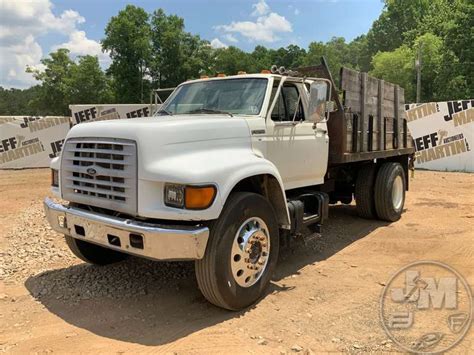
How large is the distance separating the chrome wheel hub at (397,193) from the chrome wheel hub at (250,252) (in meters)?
4.47

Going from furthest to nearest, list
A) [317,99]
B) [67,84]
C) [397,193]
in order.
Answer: [67,84], [397,193], [317,99]

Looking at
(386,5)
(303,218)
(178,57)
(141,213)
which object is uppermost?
(386,5)

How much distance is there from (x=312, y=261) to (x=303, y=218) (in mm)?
736

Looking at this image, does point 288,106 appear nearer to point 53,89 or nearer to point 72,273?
point 72,273

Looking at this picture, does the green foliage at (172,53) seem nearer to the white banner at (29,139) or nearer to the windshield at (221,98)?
the white banner at (29,139)

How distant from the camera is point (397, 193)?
829cm

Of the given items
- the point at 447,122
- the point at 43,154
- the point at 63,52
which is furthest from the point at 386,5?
the point at 43,154

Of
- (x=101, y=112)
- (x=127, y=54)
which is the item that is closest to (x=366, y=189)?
(x=101, y=112)

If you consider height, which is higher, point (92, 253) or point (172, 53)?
point (172, 53)

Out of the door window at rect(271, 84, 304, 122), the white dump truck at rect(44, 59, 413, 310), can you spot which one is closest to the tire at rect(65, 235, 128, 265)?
the white dump truck at rect(44, 59, 413, 310)

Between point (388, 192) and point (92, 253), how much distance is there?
500 cm

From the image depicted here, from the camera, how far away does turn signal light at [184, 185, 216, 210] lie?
3633mm

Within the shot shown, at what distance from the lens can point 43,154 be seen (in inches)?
623

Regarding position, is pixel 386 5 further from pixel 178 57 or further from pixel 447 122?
pixel 447 122
